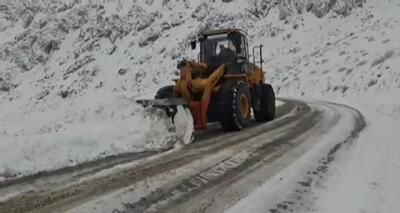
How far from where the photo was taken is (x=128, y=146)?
9.55 m

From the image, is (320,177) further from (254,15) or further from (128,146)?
(254,15)

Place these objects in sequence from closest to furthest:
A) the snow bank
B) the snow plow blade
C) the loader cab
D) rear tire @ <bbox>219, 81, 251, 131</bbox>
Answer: the snow bank
the snow plow blade
rear tire @ <bbox>219, 81, 251, 131</bbox>
the loader cab

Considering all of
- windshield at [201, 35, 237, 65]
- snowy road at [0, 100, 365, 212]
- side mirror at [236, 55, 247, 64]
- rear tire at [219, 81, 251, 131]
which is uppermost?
windshield at [201, 35, 237, 65]

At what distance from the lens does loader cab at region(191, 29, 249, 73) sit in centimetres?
1346

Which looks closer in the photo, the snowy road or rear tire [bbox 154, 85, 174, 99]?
the snowy road

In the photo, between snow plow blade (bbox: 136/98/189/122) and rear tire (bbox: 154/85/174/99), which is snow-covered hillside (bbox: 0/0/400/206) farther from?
snow plow blade (bbox: 136/98/189/122)

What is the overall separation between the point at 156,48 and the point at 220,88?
31782 mm

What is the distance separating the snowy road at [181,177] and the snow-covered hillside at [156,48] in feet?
16.8

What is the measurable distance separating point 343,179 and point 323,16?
34.5 m

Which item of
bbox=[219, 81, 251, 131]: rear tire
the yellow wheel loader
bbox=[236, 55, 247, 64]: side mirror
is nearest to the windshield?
the yellow wheel loader

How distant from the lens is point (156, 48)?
4325cm

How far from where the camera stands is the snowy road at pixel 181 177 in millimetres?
5488

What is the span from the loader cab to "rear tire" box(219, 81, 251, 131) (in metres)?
1.10

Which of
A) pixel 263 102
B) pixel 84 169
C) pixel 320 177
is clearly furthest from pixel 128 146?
pixel 263 102
